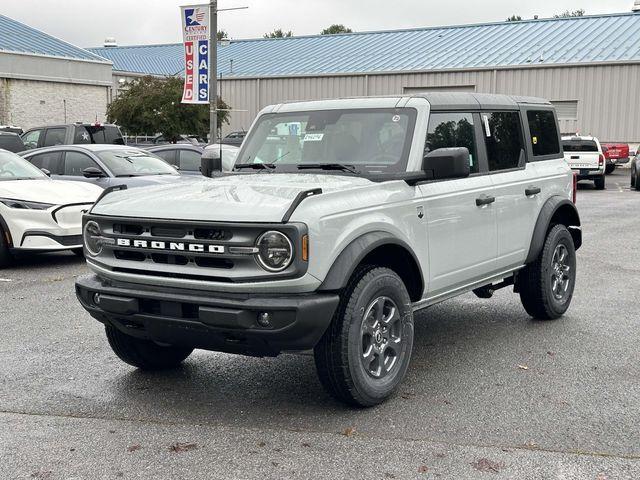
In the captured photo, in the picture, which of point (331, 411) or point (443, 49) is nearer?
point (331, 411)

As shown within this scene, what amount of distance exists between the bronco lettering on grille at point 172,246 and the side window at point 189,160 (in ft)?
39.4

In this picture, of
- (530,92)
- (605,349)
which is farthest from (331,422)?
(530,92)

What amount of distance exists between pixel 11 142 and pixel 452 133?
14.4m

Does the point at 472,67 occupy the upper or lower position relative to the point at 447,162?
upper

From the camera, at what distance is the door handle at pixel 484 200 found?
607 centimetres

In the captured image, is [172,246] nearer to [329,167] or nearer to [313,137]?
[329,167]

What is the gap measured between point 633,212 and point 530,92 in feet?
69.5

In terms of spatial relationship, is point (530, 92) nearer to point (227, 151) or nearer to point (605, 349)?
point (227, 151)

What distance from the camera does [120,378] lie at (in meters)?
5.70

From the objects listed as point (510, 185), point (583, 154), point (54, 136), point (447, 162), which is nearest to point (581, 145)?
point (583, 154)

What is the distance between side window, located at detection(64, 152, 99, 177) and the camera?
13375 mm

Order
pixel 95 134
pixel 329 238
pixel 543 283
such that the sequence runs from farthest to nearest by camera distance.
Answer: pixel 95 134, pixel 543 283, pixel 329 238

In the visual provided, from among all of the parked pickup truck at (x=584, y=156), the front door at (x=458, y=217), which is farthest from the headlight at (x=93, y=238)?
the parked pickup truck at (x=584, y=156)

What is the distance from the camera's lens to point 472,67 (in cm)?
3916
